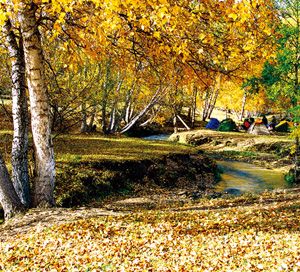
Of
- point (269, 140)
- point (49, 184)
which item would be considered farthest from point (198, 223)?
point (269, 140)

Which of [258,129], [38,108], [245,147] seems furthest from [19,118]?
[258,129]

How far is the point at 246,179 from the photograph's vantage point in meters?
19.5

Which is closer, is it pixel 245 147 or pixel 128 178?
pixel 128 178

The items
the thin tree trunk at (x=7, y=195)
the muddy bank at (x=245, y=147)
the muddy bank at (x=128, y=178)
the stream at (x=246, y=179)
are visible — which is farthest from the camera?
the muddy bank at (x=245, y=147)

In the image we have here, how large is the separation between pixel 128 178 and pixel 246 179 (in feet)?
25.5

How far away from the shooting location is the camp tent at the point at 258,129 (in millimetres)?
38000

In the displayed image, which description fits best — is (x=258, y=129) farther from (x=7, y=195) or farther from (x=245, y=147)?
(x=7, y=195)

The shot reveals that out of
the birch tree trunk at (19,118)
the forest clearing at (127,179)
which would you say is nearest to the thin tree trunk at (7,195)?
the forest clearing at (127,179)

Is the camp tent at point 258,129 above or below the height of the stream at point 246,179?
above

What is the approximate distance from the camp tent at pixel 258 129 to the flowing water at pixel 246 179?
14.8 metres

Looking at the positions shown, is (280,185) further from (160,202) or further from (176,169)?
(160,202)

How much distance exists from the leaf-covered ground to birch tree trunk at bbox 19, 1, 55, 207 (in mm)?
1242

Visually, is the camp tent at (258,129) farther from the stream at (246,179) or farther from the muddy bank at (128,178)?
the muddy bank at (128,178)

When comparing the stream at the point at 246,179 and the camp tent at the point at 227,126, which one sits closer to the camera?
the stream at the point at 246,179
